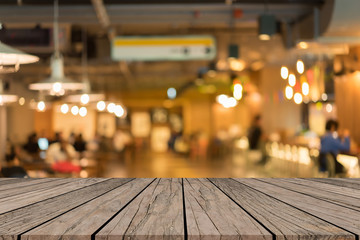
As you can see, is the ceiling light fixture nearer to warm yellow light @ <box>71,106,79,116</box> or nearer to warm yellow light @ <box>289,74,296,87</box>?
warm yellow light @ <box>289,74,296,87</box>

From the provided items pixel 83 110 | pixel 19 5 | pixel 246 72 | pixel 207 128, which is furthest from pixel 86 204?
pixel 207 128

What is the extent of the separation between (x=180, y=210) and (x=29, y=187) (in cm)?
96

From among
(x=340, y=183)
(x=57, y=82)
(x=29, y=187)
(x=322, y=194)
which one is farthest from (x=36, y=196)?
(x=57, y=82)

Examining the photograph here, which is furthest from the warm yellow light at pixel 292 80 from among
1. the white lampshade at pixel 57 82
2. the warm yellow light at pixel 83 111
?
the warm yellow light at pixel 83 111

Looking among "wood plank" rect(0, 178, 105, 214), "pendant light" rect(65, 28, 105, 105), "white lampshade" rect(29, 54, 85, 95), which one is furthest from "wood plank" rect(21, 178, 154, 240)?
"pendant light" rect(65, 28, 105, 105)

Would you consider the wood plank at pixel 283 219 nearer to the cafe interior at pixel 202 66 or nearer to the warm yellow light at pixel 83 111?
the cafe interior at pixel 202 66

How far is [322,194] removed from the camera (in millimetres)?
1994

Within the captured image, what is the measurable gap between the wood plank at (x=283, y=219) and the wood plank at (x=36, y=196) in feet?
2.44

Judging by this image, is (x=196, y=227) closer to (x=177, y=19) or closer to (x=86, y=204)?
(x=86, y=204)

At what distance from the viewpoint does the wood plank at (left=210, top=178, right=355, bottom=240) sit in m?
1.28

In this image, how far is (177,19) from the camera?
7.49m

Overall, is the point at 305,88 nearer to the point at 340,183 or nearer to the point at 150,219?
the point at 340,183

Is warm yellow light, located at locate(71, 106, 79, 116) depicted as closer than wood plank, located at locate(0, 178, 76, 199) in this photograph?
No

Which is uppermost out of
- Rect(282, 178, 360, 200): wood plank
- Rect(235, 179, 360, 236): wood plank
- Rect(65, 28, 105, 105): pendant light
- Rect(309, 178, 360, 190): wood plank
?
Rect(65, 28, 105, 105): pendant light
